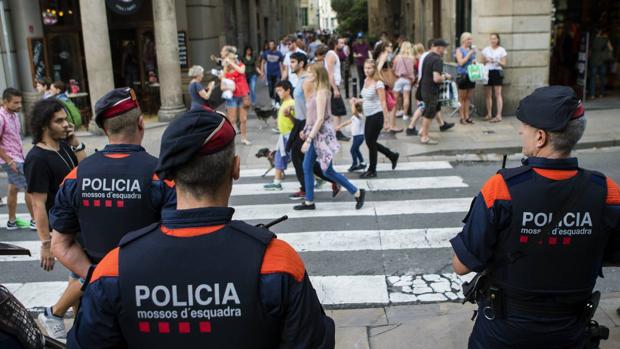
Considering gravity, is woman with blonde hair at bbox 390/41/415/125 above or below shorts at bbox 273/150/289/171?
above

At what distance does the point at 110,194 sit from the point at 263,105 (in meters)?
14.8

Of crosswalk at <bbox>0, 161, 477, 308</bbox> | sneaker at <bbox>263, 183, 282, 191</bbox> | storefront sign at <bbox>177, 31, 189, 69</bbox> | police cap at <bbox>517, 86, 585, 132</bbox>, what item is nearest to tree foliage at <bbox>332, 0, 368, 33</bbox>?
storefront sign at <bbox>177, 31, 189, 69</bbox>

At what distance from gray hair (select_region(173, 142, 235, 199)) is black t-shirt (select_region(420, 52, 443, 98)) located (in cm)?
1042

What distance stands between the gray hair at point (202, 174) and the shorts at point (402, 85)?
12.9 m

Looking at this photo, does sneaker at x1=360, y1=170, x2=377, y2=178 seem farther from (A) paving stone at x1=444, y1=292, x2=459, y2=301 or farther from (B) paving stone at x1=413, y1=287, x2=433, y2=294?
(A) paving stone at x1=444, y1=292, x2=459, y2=301

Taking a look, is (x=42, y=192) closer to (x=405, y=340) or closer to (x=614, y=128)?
(x=405, y=340)

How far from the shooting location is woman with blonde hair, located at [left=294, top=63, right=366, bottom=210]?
26.7ft

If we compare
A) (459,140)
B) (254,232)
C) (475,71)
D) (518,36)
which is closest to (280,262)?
(254,232)

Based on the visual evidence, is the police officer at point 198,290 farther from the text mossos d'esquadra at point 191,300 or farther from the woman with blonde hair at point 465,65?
the woman with blonde hair at point 465,65

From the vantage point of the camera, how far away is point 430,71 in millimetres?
12250

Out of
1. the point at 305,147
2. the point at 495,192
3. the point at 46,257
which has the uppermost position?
the point at 495,192

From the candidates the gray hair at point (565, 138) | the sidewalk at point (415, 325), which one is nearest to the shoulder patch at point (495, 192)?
the gray hair at point (565, 138)

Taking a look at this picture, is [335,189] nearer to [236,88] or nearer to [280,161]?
[280,161]

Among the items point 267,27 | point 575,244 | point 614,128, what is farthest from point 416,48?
point 267,27
